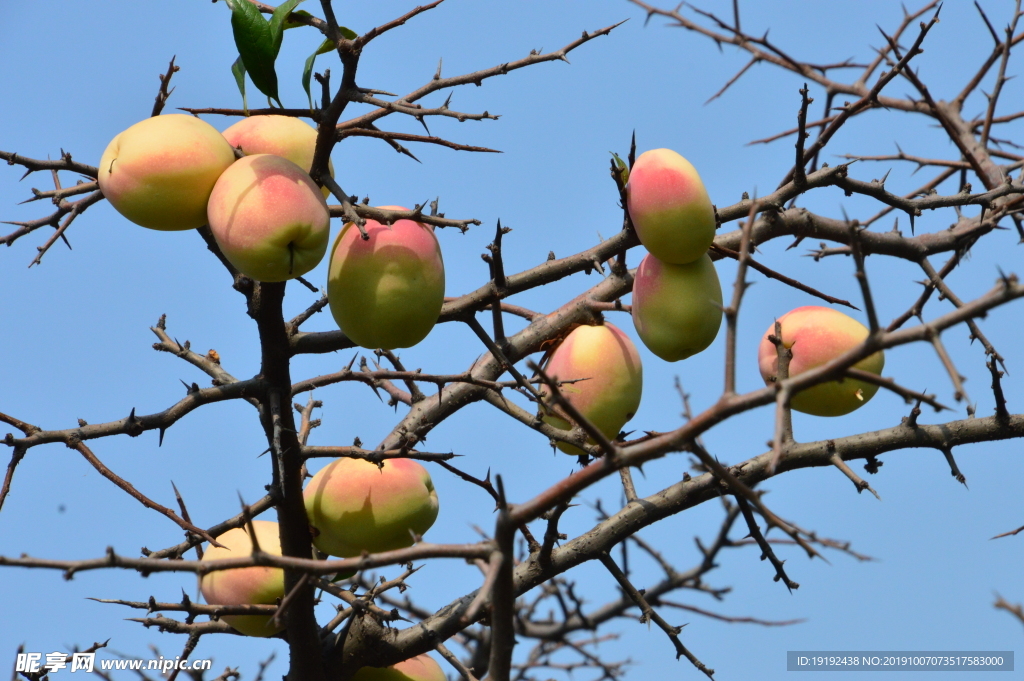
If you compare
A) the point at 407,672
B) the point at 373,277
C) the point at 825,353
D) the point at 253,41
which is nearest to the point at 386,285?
the point at 373,277

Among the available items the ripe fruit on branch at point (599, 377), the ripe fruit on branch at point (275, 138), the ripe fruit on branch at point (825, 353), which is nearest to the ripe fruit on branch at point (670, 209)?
the ripe fruit on branch at point (599, 377)

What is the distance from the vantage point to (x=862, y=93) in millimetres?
3445

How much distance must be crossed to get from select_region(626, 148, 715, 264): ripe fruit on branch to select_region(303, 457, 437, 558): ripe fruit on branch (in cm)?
86

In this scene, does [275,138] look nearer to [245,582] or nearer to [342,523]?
[342,523]

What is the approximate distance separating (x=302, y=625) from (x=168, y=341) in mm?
1021

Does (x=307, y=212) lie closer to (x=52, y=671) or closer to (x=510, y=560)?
(x=510, y=560)

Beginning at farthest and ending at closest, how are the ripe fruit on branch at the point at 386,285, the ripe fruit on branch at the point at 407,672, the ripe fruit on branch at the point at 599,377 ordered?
1. the ripe fruit on branch at the point at 407,672
2. the ripe fruit on branch at the point at 599,377
3. the ripe fruit on branch at the point at 386,285

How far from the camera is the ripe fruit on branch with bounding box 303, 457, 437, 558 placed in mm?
2113

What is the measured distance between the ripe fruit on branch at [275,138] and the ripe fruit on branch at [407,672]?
1424 mm

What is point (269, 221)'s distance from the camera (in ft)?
5.13

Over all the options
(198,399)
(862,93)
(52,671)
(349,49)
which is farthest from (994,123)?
(52,671)

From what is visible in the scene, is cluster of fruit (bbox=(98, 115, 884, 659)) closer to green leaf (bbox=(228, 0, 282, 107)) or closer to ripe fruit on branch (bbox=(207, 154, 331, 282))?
ripe fruit on branch (bbox=(207, 154, 331, 282))

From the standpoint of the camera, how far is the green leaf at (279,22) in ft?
5.87

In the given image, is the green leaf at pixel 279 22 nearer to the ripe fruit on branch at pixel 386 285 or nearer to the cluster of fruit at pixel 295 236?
the cluster of fruit at pixel 295 236
